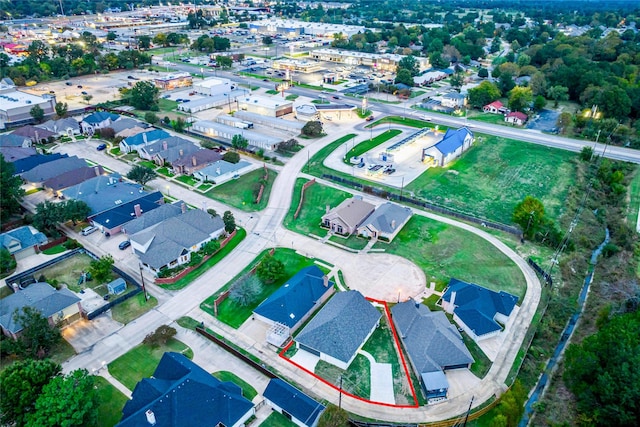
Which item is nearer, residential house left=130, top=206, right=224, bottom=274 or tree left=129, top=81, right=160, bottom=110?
residential house left=130, top=206, right=224, bottom=274

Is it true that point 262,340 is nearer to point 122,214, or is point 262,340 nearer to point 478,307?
point 478,307

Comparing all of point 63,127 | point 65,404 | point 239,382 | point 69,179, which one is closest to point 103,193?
point 69,179

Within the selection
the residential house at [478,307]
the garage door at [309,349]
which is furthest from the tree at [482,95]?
the garage door at [309,349]

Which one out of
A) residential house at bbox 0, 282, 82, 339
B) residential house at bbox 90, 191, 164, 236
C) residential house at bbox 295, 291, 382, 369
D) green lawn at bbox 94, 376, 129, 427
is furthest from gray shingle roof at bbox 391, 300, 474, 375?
residential house at bbox 90, 191, 164, 236

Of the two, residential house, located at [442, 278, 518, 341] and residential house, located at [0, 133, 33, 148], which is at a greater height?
residential house, located at [0, 133, 33, 148]

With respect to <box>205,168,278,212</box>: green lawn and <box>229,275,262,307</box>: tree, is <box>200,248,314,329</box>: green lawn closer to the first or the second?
<box>229,275,262,307</box>: tree

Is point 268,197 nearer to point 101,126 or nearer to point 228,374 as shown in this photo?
point 228,374
